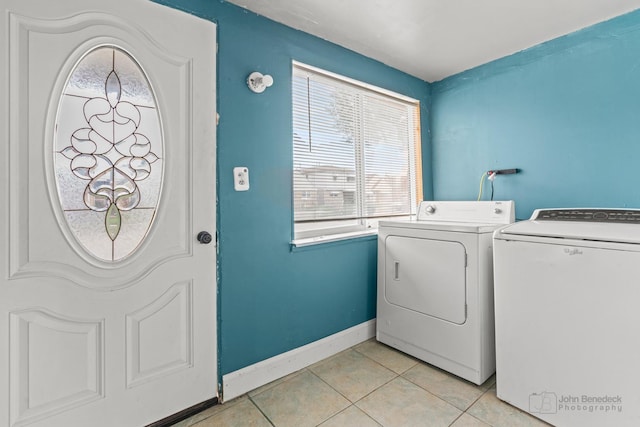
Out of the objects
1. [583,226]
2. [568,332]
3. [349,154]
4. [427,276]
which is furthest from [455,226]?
[349,154]

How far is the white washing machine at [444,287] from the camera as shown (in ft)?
5.94

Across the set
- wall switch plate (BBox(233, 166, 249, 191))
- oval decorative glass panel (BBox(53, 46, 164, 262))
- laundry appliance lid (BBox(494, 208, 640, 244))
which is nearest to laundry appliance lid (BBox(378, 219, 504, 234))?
laundry appliance lid (BBox(494, 208, 640, 244))

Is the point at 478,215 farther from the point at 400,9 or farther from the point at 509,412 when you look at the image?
the point at 400,9

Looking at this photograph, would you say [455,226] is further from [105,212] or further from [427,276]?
[105,212]

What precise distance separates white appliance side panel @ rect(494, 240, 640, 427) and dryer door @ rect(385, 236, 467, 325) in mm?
234

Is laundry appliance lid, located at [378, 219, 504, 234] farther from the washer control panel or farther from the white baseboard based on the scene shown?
the white baseboard

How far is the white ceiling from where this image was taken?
175 cm

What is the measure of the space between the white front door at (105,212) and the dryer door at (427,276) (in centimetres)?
127

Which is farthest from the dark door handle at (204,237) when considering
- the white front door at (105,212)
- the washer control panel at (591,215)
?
the washer control panel at (591,215)

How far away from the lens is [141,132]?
4.80 feet

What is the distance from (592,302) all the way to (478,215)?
92cm

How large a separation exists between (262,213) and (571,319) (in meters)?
1.65

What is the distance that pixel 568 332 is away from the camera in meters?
1.43

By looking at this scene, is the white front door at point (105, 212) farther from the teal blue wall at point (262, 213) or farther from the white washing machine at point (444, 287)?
the white washing machine at point (444, 287)
